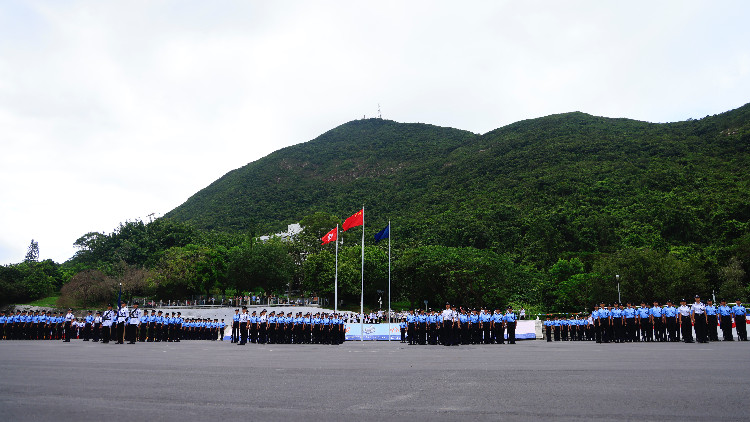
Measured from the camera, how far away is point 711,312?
738 inches

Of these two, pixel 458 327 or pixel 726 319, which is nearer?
pixel 726 319

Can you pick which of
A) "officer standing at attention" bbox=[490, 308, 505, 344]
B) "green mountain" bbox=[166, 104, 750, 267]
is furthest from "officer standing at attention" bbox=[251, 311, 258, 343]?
"green mountain" bbox=[166, 104, 750, 267]

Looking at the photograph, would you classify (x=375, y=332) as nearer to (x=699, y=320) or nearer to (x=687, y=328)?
(x=687, y=328)

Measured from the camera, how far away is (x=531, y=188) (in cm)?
8650

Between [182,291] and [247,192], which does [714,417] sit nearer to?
[182,291]

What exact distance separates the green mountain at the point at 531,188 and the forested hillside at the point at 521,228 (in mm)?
321

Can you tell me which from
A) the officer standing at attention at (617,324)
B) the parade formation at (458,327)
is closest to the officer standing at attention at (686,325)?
the officer standing at attention at (617,324)

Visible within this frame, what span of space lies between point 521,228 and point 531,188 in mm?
16130

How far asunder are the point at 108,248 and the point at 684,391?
92.0 metres

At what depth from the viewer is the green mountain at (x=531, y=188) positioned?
63.8 meters

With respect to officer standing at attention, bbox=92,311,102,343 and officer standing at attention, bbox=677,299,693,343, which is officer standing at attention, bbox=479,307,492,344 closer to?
officer standing at attention, bbox=677,299,693,343

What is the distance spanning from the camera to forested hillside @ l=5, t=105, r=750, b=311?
53.3 metres

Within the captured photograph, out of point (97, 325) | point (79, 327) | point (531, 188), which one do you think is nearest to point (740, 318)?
point (97, 325)

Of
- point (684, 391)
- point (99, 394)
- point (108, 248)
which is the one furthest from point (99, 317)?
point (108, 248)
